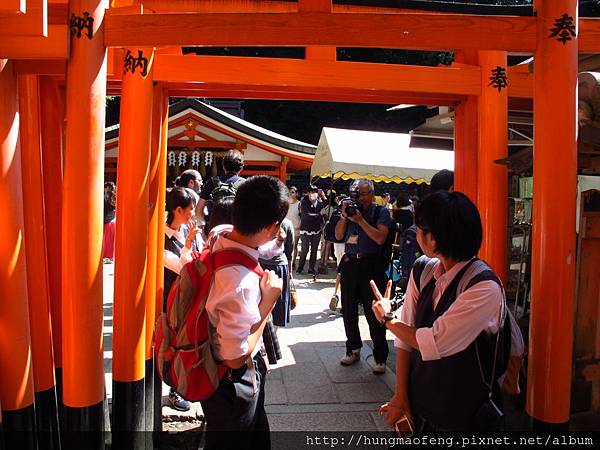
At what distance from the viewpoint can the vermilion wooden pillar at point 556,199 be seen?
1986 millimetres

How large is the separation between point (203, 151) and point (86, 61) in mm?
10667

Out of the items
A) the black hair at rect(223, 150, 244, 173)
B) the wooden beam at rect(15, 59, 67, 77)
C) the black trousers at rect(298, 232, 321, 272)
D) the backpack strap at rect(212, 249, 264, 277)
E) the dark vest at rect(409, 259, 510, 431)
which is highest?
the wooden beam at rect(15, 59, 67, 77)

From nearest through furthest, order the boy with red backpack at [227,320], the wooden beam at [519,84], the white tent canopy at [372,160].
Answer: the boy with red backpack at [227,320] → the wooden beam at [519,84] → the white tent canopy at [372,160]

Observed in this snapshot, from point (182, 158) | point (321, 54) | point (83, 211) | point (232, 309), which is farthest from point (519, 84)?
point (182, 158)

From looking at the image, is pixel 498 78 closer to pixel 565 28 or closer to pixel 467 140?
pixel 467 140

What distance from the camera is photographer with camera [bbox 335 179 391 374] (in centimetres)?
437

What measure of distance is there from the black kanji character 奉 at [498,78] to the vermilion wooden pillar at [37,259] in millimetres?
2576

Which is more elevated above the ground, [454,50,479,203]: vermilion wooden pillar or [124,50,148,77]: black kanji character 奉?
[124,50,148,77]: black kanji character 奉

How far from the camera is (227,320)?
174cm

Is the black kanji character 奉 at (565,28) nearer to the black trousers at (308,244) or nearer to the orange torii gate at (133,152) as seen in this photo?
the orange torii gate at (133,152)

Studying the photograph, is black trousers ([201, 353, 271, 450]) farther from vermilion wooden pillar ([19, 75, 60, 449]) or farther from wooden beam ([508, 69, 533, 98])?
wooden beam ([508, 69, 533, 98])

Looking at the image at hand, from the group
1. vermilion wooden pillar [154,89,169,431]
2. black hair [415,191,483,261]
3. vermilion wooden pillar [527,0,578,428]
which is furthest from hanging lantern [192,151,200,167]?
black hair [415,191,483,261]

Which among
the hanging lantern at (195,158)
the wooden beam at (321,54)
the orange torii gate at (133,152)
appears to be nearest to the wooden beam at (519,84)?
the orange torii gate at (133,152)

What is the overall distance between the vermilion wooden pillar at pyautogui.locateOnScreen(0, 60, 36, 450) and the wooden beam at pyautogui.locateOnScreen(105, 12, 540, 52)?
65cm
